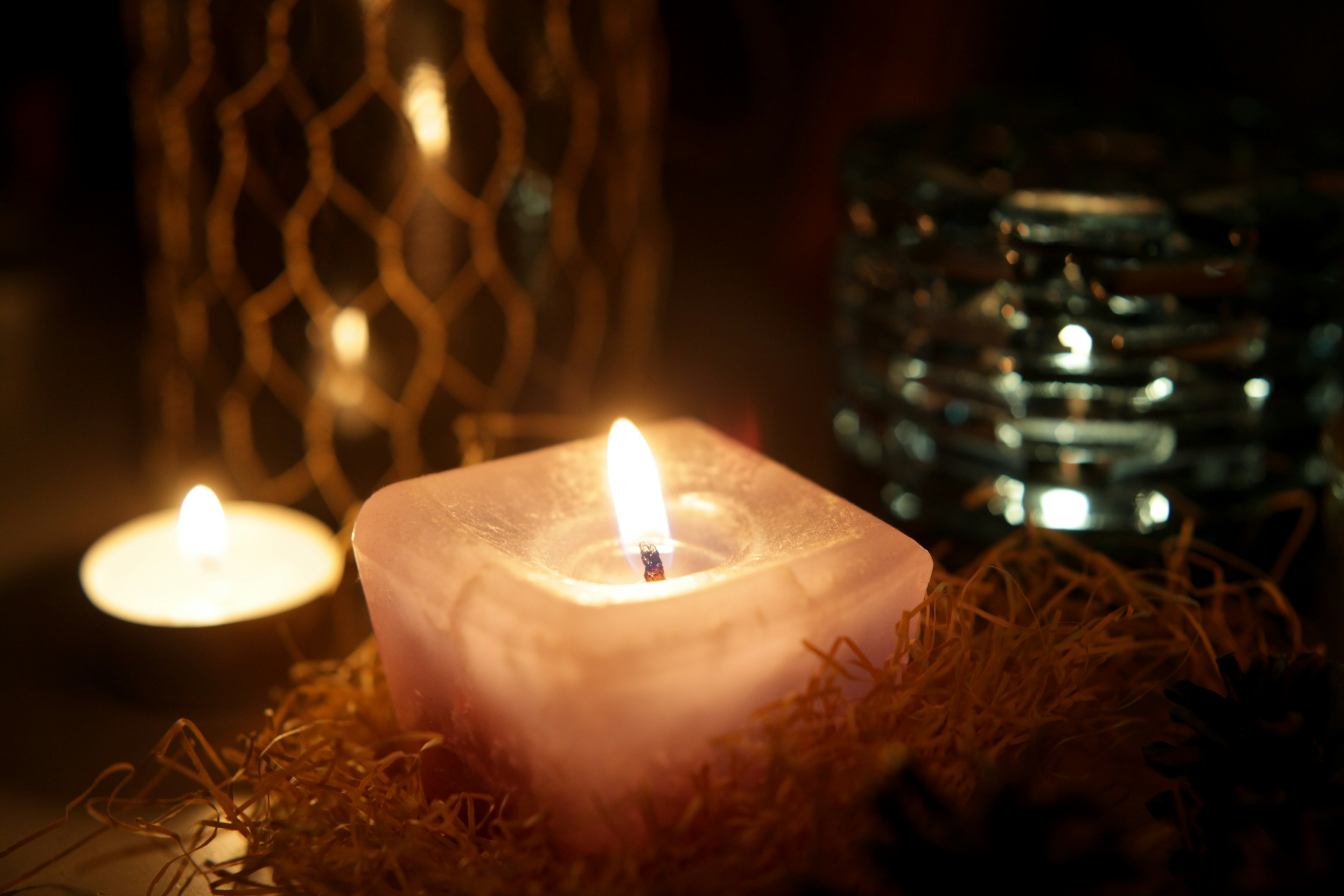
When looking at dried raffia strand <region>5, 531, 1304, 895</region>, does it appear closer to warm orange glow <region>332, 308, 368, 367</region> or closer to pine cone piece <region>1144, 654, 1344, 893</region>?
pine cone piece <region>1144, 654, 1344, 893</region>

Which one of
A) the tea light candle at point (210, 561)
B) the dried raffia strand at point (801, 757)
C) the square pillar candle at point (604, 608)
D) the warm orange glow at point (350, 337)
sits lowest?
the dried raffia strand at point (801, 757)

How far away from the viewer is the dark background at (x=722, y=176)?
573 millimetres

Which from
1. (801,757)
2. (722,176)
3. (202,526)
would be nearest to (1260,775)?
(801,757)

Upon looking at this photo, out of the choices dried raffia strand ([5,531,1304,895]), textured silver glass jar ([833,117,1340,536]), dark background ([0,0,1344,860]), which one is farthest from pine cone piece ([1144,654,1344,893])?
dark background ([0,0,1344,860])

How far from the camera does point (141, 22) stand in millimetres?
498

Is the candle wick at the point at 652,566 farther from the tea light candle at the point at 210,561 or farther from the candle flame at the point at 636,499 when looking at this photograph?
the tea light candle at the point at 210,561

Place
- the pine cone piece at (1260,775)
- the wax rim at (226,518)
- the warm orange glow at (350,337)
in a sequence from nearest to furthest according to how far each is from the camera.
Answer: the pine cone piece at (1260,775)
the wax rim at (226,518)
the warm orange glow at (350,337)

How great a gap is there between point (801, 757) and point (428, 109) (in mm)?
Answer: 330

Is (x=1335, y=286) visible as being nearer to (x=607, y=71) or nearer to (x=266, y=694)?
(x=607, y=71)

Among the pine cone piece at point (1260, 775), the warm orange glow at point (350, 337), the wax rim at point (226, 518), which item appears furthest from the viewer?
the warm orange glow at point (350, 337)

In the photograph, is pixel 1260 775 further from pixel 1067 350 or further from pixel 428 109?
pixel 428 109

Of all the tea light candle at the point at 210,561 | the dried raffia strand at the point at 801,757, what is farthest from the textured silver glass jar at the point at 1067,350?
the tea light candle at the point at 210,561

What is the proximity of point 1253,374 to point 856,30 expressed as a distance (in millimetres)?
337

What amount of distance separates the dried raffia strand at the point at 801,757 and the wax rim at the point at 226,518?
3cm
